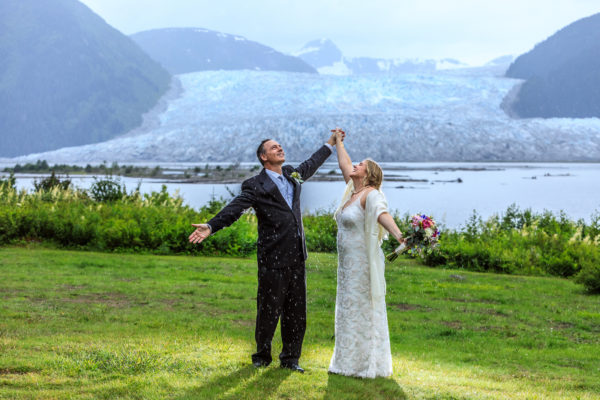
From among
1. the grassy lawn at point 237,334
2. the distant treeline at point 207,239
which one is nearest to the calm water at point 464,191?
the distant treeline at point 207,239

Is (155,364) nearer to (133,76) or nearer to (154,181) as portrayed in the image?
(154,181)

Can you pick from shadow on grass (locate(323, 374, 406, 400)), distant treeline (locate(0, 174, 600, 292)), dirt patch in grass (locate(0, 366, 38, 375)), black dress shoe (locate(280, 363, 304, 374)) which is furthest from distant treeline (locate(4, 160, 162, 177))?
shadow on grass (locate(323, 374, 406, 400))

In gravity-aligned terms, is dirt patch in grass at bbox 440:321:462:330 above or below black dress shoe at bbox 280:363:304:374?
below

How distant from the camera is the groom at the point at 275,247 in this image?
15.4 feet

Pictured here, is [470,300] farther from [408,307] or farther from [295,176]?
[295,176]

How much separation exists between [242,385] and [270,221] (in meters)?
1.21

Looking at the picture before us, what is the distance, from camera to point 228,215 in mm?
4703

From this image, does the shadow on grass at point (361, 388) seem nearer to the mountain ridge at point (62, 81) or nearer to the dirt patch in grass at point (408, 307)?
the dirt patch in grass at point (408, 307)

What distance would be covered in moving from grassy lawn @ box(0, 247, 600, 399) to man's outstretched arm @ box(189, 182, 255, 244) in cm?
107

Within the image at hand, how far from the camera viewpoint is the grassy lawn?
4.42 metres

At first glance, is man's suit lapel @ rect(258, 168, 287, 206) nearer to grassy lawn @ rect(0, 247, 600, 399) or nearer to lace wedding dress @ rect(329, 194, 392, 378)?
lace wedding dress @ rect(329, 194, 392, 378)

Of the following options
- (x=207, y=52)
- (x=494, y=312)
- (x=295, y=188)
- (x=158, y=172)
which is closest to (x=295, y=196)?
(x=295, y=188)

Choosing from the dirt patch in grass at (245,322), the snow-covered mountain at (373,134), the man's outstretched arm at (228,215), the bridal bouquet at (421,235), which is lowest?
the dirt patch in grass at (245,322)

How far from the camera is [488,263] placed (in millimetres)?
11750
